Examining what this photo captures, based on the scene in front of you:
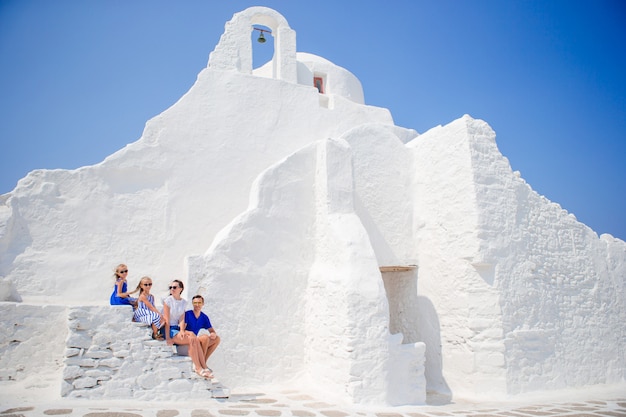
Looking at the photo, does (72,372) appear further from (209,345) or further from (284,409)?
(284,409)

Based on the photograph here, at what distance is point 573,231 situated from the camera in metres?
9.91

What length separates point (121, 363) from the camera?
6.09m

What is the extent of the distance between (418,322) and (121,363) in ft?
18.3

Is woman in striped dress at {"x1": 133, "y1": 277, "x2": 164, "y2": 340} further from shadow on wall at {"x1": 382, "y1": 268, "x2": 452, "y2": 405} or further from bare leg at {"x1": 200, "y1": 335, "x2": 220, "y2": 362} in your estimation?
shadow on wall at {"x1": 382, "y1": 268, "x2": 452, "y2": 405}

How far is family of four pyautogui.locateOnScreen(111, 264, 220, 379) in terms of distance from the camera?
6359 millimetres

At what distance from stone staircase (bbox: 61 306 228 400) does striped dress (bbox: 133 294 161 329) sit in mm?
81

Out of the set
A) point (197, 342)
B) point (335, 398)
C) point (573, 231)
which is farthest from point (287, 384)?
point (573, 231)

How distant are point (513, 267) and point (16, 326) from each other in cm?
775

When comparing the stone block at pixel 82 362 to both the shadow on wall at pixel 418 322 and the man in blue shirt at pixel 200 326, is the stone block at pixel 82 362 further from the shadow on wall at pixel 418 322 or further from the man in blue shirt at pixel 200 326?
the shadow on wall at pixel 418 322

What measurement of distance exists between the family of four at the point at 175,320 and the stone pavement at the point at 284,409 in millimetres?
617

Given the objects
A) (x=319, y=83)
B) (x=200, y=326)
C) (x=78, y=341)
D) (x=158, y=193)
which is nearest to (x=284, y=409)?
(x=200, y=326)

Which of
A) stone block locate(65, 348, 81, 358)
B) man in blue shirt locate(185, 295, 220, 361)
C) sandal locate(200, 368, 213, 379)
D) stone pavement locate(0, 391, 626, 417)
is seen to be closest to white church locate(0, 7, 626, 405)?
stone pavement locate(0, 391, 626, 417)

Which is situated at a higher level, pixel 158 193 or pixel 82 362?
pixel 158 193

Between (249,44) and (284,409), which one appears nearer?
(284,409)
